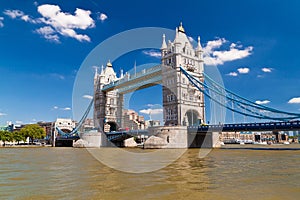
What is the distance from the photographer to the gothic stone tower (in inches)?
1757

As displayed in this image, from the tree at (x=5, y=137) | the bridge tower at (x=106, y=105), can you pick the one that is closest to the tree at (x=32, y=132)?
the tree at (x=5, y=137)

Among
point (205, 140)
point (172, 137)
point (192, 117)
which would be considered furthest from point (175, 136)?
point (192, 117)

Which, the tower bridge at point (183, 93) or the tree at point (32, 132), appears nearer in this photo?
the tower bridge at point (183, 93)

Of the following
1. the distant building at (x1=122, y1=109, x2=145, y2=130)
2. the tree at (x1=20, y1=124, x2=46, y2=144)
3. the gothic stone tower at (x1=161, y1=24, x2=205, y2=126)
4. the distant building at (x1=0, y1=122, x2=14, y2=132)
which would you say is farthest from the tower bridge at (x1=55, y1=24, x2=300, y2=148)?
the distant building at (x1=0, y1=122, x2=14, y2=132)

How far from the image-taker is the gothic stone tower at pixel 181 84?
146ft

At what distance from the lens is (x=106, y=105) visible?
6775cm

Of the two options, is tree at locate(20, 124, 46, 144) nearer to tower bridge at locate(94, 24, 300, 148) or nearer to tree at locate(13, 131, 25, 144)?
tree at locate(13, 131, 25, 144)

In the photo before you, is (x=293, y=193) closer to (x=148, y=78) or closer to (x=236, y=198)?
(x=236, y=198)

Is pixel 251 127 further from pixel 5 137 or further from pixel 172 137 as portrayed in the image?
pixel 5 137

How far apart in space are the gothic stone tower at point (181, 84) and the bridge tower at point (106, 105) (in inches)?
935

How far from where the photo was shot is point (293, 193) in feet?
24.5

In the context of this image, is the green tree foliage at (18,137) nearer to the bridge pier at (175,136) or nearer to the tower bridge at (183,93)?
the tower bridge at (183,93)

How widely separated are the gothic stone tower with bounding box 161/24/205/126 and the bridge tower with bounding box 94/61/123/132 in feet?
77.9

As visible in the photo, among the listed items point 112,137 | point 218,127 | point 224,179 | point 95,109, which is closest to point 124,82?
point 112,137
